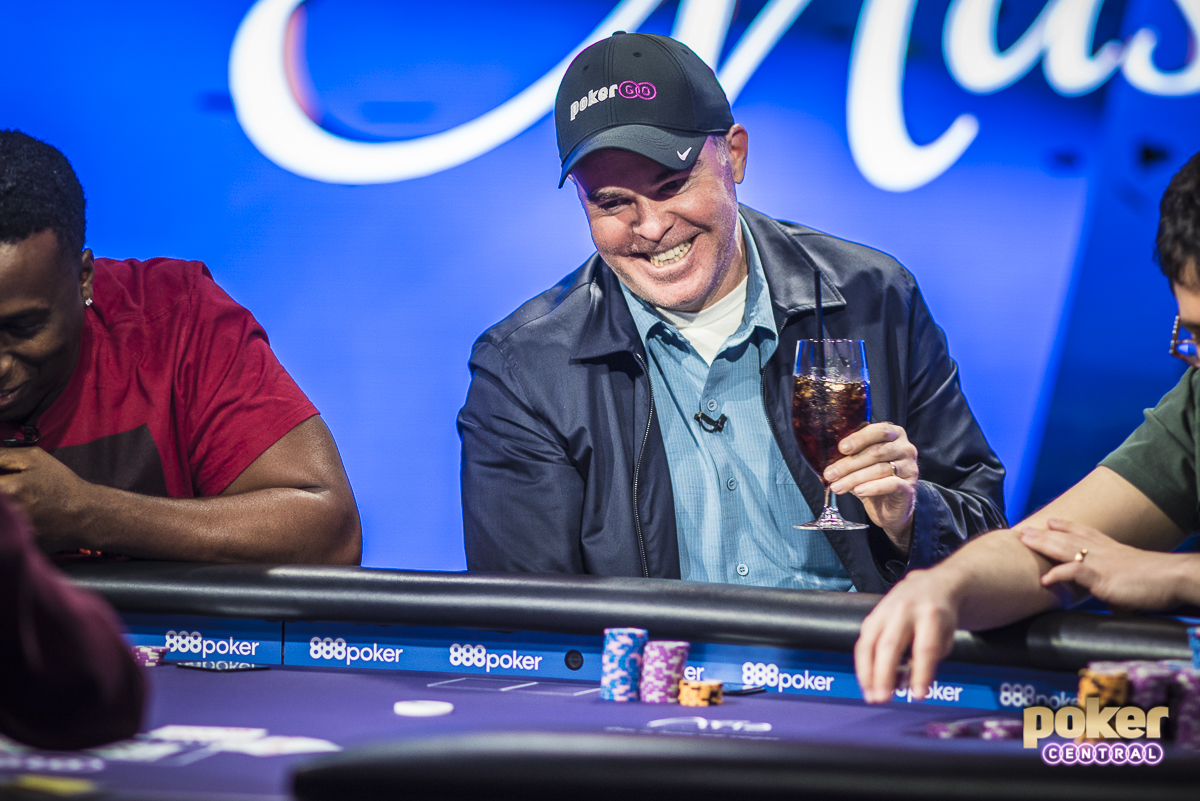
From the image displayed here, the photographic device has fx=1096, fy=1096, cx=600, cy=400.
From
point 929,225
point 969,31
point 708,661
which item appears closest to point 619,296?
point 708,661

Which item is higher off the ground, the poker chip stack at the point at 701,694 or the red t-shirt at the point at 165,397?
the red t-shirt at the point at 165,397

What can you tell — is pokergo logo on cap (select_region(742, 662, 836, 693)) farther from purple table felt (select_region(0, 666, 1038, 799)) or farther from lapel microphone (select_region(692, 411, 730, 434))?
lapel microphone (select_region(692, 411, 730, 434))

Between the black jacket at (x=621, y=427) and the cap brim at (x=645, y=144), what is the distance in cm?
35

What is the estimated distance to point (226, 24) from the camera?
350 cm

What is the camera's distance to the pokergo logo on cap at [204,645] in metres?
1.72

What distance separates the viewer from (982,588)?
1.42m

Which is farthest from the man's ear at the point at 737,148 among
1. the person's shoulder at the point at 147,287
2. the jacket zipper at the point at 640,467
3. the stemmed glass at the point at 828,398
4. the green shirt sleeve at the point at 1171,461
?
the person's shoulder at the point at 147,287

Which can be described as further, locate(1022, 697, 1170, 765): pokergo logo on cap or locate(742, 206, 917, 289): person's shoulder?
locate(742, 206, 917, 289): person's shoulder

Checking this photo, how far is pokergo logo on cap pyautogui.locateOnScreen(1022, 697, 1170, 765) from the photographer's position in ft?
3.54

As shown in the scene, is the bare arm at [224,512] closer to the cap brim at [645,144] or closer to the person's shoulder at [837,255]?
the cap brim at [645,144]

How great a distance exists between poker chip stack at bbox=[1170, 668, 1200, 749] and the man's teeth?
54.0 inches

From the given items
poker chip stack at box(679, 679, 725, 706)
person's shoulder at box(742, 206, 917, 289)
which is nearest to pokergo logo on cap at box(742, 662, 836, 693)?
poker chip stack at box(679, 679, 725, 706)

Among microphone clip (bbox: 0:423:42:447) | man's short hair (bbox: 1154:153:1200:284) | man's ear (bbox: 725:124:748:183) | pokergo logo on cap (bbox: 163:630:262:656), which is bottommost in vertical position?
pokergo logo on cap (bbox: 163:630:262:656)

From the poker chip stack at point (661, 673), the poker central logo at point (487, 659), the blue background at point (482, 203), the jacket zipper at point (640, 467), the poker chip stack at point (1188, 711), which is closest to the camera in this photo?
the poker chip stack at point (1188, 711)
